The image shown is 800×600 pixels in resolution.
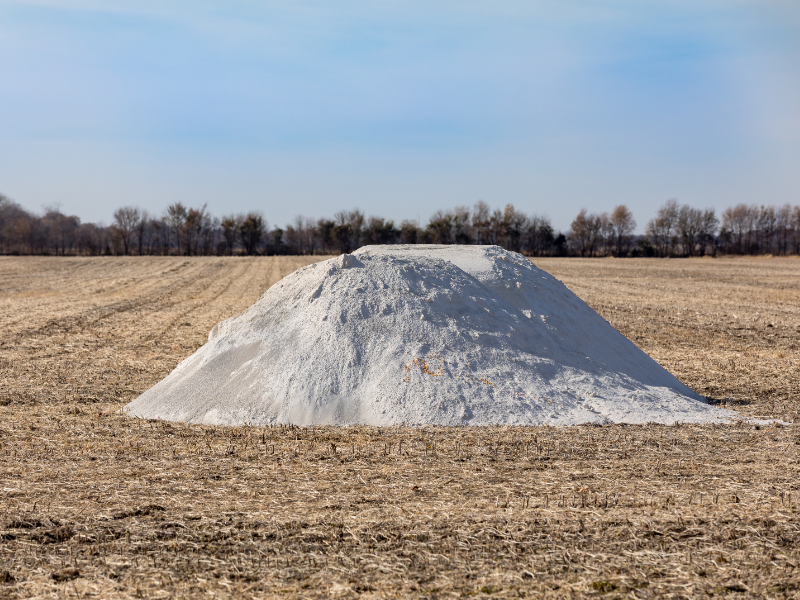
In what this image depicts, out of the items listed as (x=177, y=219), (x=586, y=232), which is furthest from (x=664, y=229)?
(x=177, y=219)

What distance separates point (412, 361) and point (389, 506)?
3.64 metres

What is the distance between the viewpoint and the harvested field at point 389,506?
13.2 feet

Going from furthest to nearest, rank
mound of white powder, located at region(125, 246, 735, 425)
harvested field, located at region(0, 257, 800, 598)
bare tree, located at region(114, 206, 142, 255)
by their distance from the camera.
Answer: bare tree, located at region(114, 206, 142, 255), mound of white powder, located at region(125, 246, 735, 425), harvested field, located at region(0, 257, 800, 598)

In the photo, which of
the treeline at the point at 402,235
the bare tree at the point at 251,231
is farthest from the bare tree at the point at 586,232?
the bare tree at the point at 251,231

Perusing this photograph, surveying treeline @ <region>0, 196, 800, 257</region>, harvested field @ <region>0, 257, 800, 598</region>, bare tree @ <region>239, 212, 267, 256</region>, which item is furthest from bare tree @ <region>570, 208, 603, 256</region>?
harvested field @ <region>0, 257, 800, 598</region>

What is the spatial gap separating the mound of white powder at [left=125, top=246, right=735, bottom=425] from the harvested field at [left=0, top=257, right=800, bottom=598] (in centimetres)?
55

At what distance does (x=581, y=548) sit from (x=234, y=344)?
6.68 meters

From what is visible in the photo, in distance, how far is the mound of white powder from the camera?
830 centimetres

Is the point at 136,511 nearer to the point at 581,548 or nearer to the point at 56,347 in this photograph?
the point at 581,548

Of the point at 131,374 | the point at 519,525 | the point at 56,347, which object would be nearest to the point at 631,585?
the point at 519,525

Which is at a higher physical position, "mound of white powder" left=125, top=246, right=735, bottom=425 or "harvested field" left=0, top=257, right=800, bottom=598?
"mound of white powder" left=125, top=246, right=735, bottom=425

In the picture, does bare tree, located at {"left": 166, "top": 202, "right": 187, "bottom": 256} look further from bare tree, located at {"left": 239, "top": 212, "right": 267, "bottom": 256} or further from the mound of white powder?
the mound of white powder

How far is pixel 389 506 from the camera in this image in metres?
5.21

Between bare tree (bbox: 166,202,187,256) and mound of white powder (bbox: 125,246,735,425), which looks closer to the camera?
mound of white powder (bbox: 125,246,735,425)
